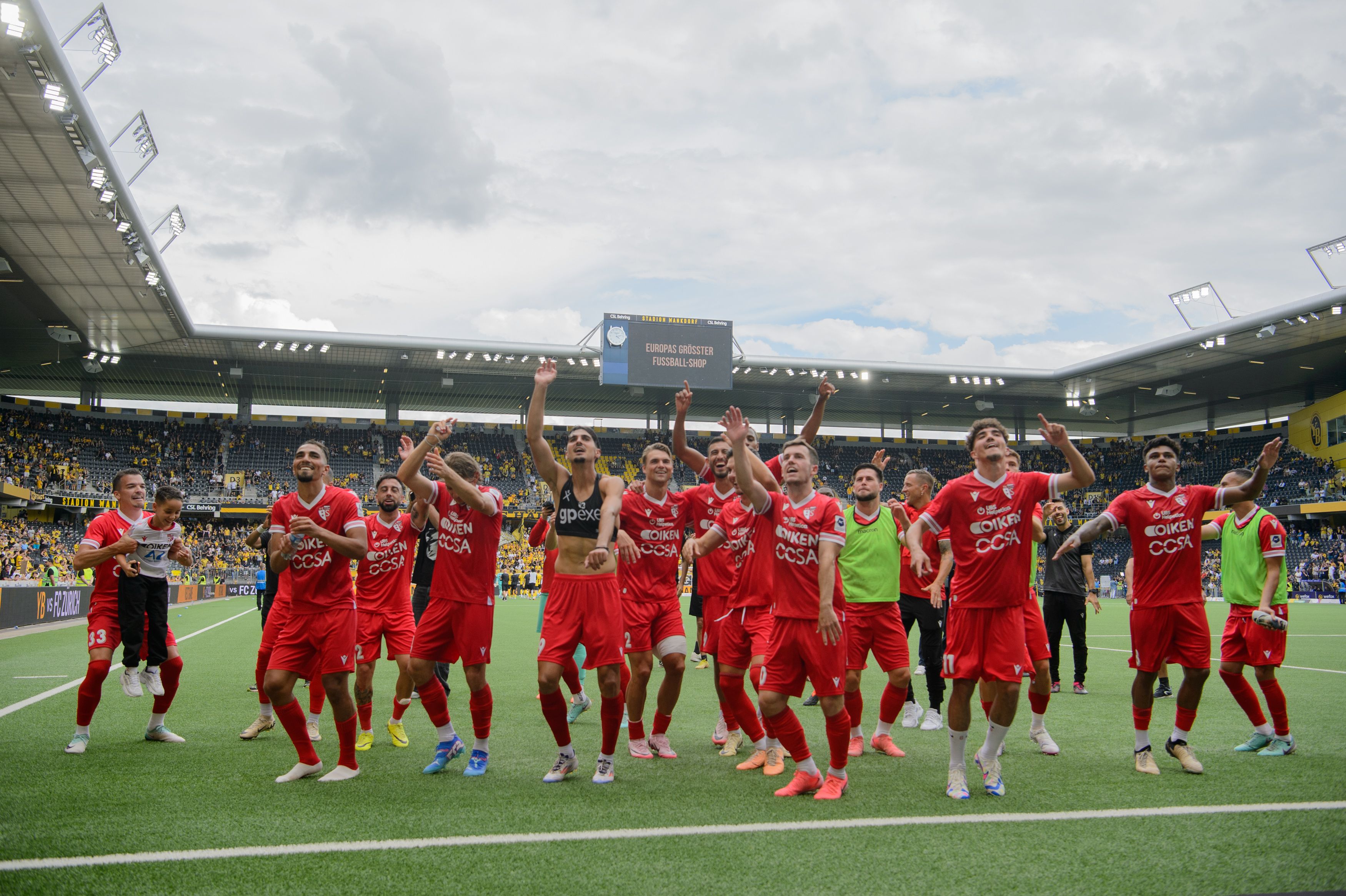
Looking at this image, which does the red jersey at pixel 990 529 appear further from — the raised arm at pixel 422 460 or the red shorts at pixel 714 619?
the raised arm at pixel 422 460

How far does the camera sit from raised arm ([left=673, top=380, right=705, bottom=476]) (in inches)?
252

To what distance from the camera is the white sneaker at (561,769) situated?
5.86m

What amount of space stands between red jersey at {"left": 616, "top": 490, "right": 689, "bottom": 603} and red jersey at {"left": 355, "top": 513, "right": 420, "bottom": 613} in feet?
6.75

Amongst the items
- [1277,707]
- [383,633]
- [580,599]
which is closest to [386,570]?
[383,633]

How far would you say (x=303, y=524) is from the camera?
5535 mm

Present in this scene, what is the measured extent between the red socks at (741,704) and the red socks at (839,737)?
0.82 m

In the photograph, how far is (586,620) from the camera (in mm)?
5973

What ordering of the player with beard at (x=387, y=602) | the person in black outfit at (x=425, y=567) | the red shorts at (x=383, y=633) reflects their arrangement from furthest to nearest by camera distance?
the person in black outfit at (x=425, y=567) → the red shorts at (x=383, y=633) → the player with beard at (x=387, y=602)

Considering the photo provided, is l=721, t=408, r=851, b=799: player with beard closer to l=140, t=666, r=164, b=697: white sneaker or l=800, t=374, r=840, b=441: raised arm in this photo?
l=800, t=374, r=840, b=441: raised arm

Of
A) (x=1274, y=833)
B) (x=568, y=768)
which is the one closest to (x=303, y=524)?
(x=568, y=768)

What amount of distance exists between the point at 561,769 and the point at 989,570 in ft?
10.3

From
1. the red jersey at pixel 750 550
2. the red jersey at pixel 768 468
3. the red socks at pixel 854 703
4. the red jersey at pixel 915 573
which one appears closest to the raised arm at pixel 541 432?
the red jersey at pixel 750 550

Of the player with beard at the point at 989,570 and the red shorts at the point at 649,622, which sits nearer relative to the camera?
the player with beard at the point at 989,570

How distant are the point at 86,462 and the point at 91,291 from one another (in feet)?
54.4
